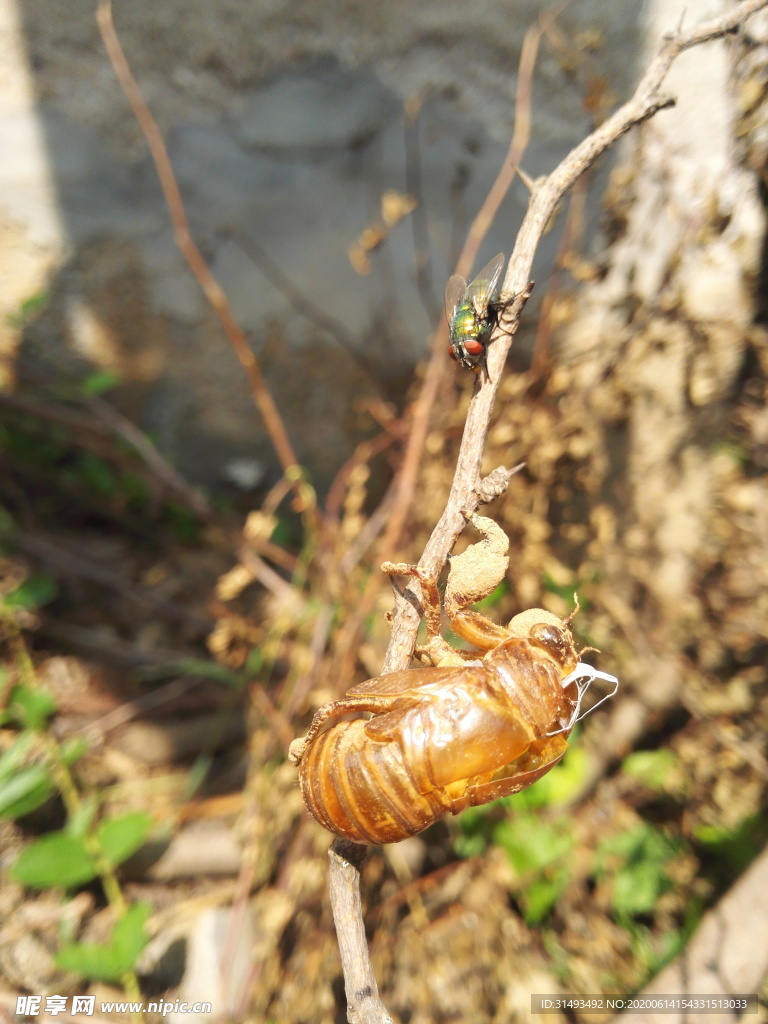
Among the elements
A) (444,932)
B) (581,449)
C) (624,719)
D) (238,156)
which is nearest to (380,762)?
(581,449)

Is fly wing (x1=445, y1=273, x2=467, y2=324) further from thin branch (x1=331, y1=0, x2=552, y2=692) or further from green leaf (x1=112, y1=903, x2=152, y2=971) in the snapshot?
green leaf (x1=112, y1=903, x2=152, y2=971)

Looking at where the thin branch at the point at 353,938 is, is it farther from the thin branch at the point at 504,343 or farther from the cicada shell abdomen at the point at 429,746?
the thin branch at the point at 504,343

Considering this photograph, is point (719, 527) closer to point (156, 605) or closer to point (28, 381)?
point (156, 605)

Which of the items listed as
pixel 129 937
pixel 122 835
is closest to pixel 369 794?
pixel 129 937

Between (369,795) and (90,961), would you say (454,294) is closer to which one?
(369,795)

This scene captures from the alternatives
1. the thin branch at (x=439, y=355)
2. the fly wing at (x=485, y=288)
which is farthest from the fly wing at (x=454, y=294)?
the thin branch at (x=439, y=355)

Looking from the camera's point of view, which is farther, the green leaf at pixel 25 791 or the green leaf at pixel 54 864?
the green leaf at pixel 25 791
